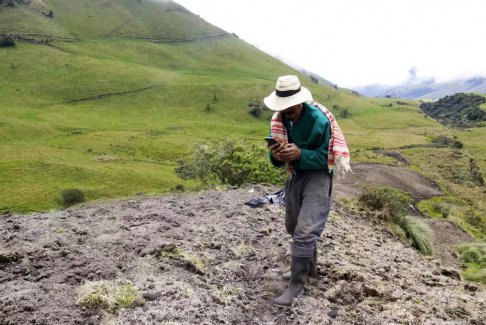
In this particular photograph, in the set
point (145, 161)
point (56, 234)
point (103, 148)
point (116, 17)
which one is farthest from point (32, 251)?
point (116, 17)

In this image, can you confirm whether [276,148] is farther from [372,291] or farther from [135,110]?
[135,110]

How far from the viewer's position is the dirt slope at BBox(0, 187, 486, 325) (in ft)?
21.1

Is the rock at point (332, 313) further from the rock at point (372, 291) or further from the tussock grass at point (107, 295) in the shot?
the tussock grass at point (107, 295)

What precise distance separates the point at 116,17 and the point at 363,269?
550 feet

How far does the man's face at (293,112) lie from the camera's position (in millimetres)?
6648

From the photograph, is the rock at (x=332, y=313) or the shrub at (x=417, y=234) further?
the shrub at (x=417, y=234)

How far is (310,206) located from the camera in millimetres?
6785

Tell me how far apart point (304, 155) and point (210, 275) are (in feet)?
9.72

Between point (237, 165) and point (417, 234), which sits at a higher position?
point (417, 234)

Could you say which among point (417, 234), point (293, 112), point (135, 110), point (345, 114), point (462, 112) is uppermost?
point (293, 112)

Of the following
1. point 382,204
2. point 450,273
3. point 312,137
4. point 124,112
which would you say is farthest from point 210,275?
point 124,112

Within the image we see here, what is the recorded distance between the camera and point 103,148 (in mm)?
67250

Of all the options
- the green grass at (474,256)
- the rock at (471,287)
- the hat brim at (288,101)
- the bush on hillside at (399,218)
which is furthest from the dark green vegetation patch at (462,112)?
the hat brim at (288,101)

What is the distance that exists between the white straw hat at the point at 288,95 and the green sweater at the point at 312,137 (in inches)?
9.3
